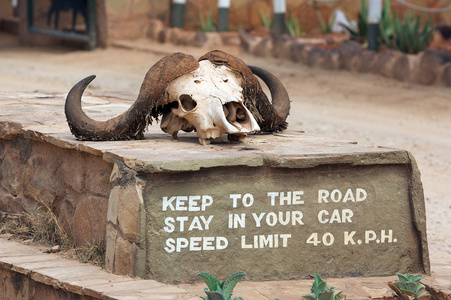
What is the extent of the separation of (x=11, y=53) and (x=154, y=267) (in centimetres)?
1059

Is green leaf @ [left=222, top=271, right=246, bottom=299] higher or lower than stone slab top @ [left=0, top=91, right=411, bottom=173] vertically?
lower

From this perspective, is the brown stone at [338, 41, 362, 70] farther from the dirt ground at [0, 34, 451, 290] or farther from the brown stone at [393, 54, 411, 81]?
the brown stone at [393, 54, 411, 81]

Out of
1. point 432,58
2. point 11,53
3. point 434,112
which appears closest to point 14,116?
point 434,112

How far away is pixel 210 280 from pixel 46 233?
134 cm

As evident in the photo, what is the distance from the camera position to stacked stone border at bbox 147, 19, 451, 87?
10430mm

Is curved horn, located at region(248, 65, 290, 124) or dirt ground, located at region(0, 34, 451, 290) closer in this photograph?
curved horn, located at region(248, 65, 290, 124)

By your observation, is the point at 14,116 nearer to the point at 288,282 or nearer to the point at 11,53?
the point at 288,282

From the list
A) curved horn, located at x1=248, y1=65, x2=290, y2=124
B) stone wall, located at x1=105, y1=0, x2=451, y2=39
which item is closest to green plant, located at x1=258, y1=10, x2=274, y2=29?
stone wall, located at x1=105, y1=0, x2=451, y2=39

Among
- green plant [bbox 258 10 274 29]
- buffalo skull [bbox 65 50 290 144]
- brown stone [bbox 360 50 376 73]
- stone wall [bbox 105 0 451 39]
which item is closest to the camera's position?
buffalo skull [bbox 65 50 290 144]

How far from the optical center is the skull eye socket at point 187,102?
4.15 meters

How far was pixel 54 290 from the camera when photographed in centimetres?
367

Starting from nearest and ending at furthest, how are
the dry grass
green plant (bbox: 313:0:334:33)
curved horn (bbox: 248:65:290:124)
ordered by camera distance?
the dry grass
curved horn (bbox: 248:65:290:124)
green plant (bbox: 313:0:334:33)

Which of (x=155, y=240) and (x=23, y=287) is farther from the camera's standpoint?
(x=23, y=287)

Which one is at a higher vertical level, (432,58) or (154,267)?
(432,58)
